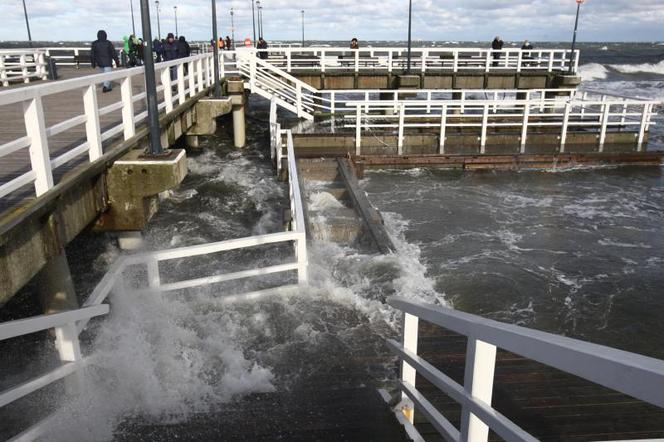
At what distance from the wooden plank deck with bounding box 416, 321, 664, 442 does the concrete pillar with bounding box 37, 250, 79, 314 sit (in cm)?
382

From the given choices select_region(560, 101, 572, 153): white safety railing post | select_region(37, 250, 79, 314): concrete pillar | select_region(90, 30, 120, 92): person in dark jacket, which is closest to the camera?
select_region(37, 250, 79, 314): concrete pillar

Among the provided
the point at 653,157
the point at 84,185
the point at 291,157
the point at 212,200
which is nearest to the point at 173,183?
the point at 84,185

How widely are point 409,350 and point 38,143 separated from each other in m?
3.51

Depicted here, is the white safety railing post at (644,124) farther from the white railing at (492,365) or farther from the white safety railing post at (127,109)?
the white railing at (492,365)

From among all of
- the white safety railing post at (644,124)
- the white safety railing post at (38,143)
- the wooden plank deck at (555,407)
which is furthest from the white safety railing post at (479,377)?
the white safety railing post at (644,124)

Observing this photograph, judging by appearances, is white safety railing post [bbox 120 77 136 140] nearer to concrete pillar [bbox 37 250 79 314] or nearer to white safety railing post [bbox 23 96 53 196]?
concrete pillar [bbox 37 250 79 314]

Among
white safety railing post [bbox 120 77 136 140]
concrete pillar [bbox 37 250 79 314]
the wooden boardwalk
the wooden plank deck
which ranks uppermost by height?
white safety railing post [bbox 120 77 136 140]

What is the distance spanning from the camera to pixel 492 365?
7.56 ft

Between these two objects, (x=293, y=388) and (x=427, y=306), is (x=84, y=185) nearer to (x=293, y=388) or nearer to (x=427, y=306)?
(x=293, y=388)

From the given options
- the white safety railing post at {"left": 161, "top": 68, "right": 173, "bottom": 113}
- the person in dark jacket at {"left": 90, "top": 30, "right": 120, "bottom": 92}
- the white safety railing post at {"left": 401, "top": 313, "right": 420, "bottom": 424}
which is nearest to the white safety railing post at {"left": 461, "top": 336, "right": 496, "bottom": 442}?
the white safety railing post at {"left": 401, "top": 313, "right": 420, "bottom": 424}

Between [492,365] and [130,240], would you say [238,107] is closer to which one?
[130,240]

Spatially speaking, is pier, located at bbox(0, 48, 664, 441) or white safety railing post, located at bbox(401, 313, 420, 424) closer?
pier, located at bbox(0, 48, 664, 441)

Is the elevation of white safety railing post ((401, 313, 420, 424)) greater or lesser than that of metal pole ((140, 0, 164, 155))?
lesser

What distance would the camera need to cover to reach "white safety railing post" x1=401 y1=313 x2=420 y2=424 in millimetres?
3670
